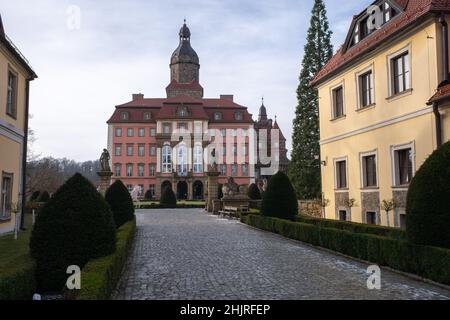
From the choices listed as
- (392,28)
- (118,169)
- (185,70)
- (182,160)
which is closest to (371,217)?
(392,28)

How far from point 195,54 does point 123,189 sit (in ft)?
215

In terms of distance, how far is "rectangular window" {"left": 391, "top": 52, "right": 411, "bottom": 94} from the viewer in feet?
47.7

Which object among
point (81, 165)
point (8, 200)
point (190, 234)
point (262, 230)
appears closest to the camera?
point (8, 200)

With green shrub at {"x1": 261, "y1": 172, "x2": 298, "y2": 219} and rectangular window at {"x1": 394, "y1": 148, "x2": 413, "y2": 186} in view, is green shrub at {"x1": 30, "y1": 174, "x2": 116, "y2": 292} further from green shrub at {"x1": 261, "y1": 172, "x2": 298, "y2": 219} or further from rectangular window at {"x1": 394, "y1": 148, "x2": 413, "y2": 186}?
green shrub at {"x1": 261, "y1": 172, "x2": 298, "y2": 219}

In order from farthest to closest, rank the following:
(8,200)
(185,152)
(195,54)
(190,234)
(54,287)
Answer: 1. (195,54)
2. (185,152)
3. (190,234)
4. (8,200)
5. (54,287)

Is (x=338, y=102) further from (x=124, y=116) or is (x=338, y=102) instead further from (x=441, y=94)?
(x=124, y=116)

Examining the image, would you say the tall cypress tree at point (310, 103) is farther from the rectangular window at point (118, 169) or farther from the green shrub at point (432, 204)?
the rectangular window at point (118, 169)

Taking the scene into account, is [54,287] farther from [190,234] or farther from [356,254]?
[190,234]

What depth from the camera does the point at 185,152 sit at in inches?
2623

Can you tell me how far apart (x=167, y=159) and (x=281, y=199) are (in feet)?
163

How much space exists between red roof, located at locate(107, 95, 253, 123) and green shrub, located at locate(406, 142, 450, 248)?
195 feet

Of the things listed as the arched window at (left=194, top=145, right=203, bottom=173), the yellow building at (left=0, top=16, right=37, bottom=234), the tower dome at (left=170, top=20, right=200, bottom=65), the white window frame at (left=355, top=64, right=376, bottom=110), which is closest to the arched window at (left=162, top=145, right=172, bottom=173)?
the arched window at (left=194, top=145, right=203, bottom=173)

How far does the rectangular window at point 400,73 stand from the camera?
572 inches
